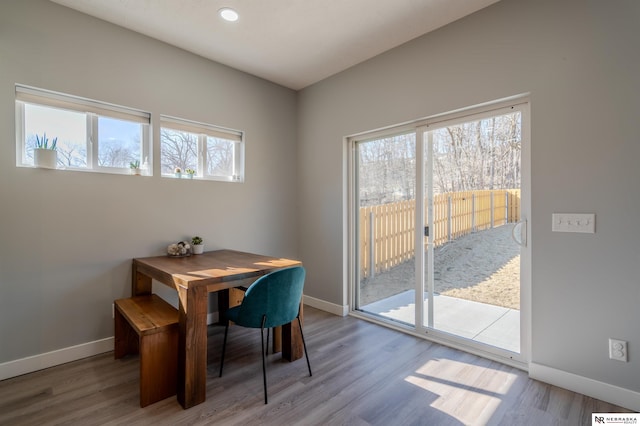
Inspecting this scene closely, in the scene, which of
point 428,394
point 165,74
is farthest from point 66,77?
point 428,394

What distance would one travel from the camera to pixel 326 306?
3.62m

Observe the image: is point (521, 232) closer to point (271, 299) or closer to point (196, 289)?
point (271, 299)

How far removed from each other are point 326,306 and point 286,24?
3.01m

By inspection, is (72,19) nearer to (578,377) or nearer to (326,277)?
(326,277)

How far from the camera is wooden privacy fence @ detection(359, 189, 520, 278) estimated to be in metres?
2.41

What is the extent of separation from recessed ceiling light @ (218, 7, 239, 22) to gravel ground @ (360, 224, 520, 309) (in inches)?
107

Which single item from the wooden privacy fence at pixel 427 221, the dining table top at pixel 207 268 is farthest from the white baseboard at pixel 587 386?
the dining table top at pixel 207 268

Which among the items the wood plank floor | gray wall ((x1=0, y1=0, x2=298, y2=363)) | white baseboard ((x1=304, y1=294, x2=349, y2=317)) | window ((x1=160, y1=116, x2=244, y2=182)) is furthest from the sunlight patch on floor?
window ((x1=160, y1=116, x2=244, y2=182))

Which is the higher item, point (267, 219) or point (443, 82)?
point (443, 82)

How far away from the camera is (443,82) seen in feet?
8.48

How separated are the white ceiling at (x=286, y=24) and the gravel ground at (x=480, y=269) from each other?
1.90m

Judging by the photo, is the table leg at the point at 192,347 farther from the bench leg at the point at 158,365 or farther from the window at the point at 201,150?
the window at the point at 201,150

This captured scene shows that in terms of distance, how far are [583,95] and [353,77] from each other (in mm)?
2085

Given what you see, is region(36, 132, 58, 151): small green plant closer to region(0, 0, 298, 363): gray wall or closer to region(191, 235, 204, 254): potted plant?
region(0, 0, 298, 363): gray wall
